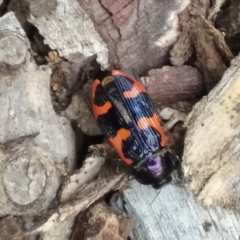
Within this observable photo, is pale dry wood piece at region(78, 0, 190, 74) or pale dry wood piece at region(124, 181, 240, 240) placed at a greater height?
pale dry wood piece at region(78, 0, 190, 74)

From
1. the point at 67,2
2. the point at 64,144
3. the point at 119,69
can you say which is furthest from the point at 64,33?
the point at 64,144

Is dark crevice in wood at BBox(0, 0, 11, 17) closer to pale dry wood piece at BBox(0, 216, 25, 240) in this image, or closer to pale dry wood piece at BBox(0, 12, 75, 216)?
pale dry wood piece at BBox(0, 12, 75, 216)

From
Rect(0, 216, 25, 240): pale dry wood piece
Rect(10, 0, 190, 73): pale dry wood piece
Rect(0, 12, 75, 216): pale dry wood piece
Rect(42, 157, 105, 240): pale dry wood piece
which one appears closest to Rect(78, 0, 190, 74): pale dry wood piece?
Rect(10, 0, 190, 73): pale dry wood piece

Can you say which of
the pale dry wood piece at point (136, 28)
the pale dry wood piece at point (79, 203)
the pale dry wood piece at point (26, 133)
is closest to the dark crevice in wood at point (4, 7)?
the pale dry wood piece at point (26, 133)

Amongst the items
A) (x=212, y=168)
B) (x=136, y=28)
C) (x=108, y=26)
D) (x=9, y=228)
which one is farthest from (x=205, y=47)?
(x=9, y=228)

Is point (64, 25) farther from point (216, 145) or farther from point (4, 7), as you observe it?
point (216, 145)

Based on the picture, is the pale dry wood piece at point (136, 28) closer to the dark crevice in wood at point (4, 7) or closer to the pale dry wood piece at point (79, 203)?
the dark crevice in wood at point (4, 7)

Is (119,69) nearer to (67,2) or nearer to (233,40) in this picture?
(67,2)

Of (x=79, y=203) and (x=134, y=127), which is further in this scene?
(x=134, y=127)
